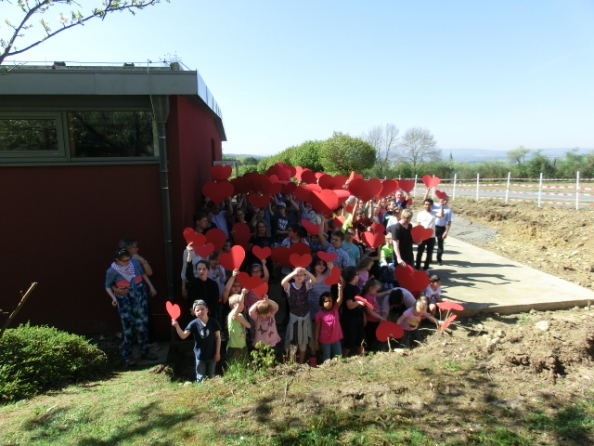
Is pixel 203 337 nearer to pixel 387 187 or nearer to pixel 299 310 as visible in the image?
pixel 299 310

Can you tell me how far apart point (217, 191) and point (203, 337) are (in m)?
2.32

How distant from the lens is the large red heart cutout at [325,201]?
17.7 feet

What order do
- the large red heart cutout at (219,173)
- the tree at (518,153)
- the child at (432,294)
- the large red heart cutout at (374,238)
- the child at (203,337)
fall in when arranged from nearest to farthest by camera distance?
the child at (203,337) < the child at (432,294) < the large red heart cutout at (374,238) < the large red heart cutout at (219,173) < the tree at (518,153)

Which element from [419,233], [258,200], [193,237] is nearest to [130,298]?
[193,237]

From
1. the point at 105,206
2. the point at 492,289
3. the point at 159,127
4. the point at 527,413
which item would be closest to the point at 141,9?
the point at 159,127

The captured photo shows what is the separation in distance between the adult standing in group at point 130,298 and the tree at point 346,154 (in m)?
20.7

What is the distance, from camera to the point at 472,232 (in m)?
12.5

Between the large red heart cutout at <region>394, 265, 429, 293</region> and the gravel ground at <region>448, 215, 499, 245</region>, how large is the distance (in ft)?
23.3

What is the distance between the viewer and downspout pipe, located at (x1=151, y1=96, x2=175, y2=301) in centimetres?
489

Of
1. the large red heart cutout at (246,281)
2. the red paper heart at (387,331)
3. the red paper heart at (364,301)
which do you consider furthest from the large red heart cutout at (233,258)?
the red paper heart at (387,331)

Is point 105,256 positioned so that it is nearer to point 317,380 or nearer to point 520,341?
point 317,380

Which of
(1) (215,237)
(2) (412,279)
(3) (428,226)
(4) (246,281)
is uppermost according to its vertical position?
(1) (215,237)

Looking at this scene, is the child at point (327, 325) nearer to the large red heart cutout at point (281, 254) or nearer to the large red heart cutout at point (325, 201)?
the large red heart cutout at point (281, 254)

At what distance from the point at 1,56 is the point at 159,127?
7.48ft
